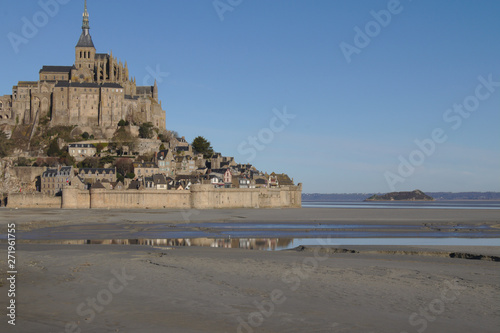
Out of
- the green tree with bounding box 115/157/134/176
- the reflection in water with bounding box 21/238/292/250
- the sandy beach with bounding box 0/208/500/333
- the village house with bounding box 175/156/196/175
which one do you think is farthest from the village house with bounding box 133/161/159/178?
the sandy beach with bounding box 0/208/500/333

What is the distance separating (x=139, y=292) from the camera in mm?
12805

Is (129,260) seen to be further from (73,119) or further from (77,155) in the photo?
(73,119)

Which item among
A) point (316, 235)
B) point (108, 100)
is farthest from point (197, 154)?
point (316, 235)

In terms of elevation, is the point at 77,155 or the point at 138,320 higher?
the point at 77,155

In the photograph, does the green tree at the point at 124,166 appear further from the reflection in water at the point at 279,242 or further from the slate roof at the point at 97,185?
the reflection in water at the point at 279,242

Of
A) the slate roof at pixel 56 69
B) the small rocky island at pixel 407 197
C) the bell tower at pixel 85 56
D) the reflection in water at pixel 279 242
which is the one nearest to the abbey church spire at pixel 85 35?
the bell tower at pixel 85 56

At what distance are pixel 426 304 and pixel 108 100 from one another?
73486 millimetres

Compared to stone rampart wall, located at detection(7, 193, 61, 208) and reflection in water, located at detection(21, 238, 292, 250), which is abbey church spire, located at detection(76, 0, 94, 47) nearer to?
stone rampart wall, located at detection(7, 193, 61, 208)

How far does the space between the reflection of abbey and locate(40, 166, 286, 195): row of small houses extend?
50.2 feet

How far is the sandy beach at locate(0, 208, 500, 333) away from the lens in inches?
403

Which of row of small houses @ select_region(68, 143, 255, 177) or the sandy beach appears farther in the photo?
row of small houses @ select_region(68, 143, 255, 177)

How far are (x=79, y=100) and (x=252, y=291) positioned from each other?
238 ft

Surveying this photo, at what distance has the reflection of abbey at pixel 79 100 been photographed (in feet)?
260

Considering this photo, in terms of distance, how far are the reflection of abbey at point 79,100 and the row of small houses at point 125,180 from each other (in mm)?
15291
